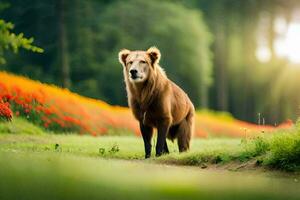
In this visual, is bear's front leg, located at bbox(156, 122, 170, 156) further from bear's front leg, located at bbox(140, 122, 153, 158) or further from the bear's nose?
the bear's nose

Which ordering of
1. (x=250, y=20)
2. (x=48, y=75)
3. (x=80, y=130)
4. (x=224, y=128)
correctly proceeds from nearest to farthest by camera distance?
1. (x=80, y=130)
2. (x=224, y=128)
3. (x=48, y=75)
4. (x=250, y=20)

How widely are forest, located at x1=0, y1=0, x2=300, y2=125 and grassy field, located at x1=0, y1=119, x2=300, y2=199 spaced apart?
19.2 metres

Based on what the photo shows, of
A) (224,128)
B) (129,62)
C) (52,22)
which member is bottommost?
(224,128)

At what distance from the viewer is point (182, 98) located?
15469mm

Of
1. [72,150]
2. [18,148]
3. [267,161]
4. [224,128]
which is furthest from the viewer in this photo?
[224,128]

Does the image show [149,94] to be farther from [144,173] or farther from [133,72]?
[144,173]

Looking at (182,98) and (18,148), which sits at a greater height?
(182,98)

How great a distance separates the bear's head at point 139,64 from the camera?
45.7 ft

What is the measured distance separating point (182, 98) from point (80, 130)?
7.04m

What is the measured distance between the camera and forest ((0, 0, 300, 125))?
38938 mm

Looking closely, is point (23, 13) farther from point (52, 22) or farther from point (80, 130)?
point (80, 130)

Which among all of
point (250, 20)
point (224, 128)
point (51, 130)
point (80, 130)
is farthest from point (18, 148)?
point (250, 20)

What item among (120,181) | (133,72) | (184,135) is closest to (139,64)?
(133,72)

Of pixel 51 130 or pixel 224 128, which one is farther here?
pixel 224 128
